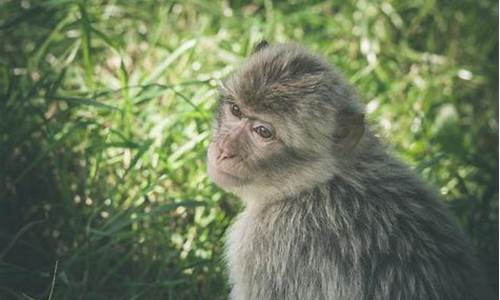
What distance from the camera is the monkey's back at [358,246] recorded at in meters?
3.85

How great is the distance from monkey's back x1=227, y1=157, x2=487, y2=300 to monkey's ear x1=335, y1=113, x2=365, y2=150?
16cm

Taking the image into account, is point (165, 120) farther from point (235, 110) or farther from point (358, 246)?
point (358, 246)

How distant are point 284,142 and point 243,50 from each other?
2.27m

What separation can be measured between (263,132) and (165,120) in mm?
1614

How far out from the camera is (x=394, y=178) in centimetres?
422

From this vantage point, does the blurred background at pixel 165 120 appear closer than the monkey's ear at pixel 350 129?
No

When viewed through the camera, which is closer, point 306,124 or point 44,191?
point 306,124

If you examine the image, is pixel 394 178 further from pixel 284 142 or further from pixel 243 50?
pixel 243 50

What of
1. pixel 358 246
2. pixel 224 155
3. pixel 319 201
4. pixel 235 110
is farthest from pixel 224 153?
pixel 358 246

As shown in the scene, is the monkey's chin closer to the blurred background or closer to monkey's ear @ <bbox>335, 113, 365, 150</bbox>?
monkey's ear @ <bbox>335, 113, 365, 150</bbox>

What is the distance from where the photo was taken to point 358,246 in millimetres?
3914

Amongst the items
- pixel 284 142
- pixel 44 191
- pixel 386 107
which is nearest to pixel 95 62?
pixel 44 191

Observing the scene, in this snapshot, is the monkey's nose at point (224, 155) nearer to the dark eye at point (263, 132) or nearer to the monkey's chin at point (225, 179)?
the monkey's chin at point (225, 179)

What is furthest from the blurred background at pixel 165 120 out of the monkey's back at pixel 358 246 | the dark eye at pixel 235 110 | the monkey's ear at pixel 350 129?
the dark eye at pixel 235 110
